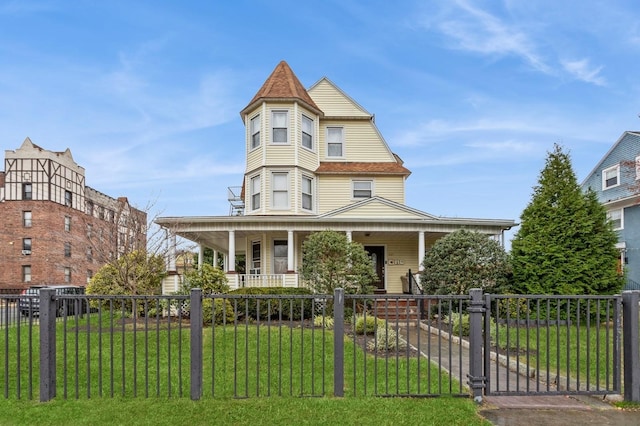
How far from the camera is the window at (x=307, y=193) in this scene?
61.5ft

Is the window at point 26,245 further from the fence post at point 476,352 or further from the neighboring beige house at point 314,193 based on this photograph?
the fence post at point 476,352

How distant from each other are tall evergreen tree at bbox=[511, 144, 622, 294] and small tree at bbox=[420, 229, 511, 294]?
56 centimetres

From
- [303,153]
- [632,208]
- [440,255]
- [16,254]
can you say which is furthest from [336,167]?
[16,254]

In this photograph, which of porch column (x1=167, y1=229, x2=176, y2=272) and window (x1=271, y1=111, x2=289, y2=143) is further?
window (x1=271, y1=111, x2=289, y2=143)

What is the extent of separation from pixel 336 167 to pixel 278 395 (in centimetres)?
1458

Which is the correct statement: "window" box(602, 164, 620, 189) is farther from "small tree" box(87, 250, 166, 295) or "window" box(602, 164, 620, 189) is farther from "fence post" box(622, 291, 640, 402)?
"small tree" box(87, 250, 166, 295)

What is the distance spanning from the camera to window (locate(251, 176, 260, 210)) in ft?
61.1

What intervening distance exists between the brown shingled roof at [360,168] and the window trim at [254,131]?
2934 mm

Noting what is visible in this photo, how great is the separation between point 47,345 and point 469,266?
11.2m

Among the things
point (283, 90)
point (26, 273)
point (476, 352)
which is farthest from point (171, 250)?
point (26, 273)

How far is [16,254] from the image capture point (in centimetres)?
3475

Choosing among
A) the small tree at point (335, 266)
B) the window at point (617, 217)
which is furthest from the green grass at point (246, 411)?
the window at point (617, 217)

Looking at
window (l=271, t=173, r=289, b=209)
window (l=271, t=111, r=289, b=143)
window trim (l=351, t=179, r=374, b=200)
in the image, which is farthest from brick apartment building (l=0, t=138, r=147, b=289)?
window trim (l=351, t=179, r=374, b=200)

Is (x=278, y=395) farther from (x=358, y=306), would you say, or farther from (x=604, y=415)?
(x=358, y=306)
